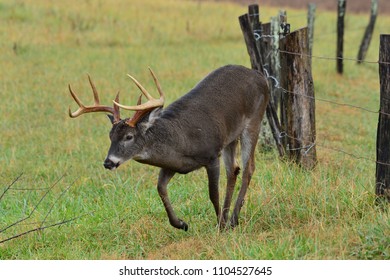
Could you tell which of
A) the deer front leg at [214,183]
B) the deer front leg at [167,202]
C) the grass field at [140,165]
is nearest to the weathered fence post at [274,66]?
the grass field at [140,165]

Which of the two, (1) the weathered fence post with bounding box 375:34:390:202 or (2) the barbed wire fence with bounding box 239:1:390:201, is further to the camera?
(2) the barbed wire fence with bounding box 239:1:390:201

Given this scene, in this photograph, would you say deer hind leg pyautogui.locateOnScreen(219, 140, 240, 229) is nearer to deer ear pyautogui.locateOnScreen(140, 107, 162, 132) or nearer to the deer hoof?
the deer hoof

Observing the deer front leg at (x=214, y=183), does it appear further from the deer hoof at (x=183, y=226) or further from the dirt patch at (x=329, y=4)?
the dirt patch at (x=329, y=4)

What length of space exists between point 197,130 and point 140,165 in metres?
3.63

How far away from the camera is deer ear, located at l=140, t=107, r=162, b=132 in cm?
656

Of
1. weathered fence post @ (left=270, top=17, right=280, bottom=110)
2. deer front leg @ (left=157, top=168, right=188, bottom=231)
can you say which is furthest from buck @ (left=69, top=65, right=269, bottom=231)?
weathered fence post @ (left=270, top=17, right=280, bottom=110)

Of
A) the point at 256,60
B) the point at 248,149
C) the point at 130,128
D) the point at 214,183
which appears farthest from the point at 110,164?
the point at 256,60

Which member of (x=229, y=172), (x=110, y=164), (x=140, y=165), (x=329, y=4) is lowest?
(x=329, y=4)

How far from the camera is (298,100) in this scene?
8.04m

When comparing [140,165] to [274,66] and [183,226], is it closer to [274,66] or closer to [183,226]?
[274,66]

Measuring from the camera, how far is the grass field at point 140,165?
20.3 feet

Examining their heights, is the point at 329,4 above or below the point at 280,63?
below
